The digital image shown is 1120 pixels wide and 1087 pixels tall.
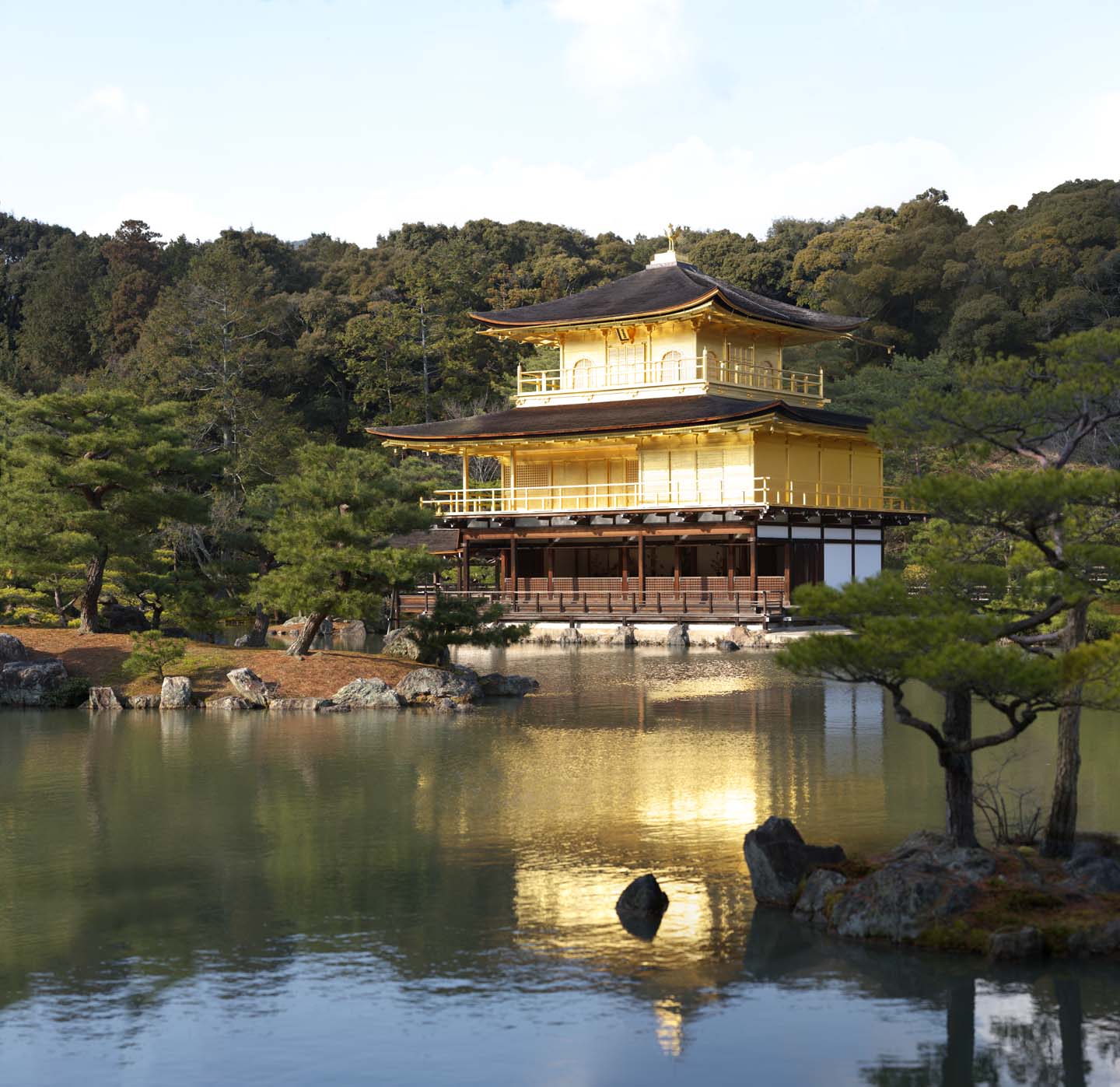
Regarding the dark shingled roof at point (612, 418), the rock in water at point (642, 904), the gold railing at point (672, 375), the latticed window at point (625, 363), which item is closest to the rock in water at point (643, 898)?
the rock in water at point (642, 904)

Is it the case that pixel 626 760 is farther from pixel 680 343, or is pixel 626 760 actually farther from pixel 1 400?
pixel 680 343

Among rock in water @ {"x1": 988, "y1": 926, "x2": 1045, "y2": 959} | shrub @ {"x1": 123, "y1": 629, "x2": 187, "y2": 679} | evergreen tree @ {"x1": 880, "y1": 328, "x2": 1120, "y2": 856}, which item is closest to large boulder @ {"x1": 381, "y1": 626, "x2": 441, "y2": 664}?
shrub @ {"x1": 123, "y1": 629, "x2": 187, "y2": 679}

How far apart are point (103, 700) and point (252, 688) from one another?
2.43m

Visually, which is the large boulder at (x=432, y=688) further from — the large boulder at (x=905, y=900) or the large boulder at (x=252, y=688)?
the large boulder at (x=905, y=900)

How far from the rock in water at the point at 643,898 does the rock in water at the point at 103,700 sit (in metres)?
14.8

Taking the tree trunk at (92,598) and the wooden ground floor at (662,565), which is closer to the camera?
the tree trunk at (92,598)

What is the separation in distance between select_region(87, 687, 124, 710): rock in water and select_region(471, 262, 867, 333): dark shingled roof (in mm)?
23072

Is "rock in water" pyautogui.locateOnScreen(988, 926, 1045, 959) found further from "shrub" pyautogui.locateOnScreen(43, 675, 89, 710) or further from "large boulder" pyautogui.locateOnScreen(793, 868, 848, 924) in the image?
"shrub" pyautogui.locateOnScreen(43, 675, 89, 710)

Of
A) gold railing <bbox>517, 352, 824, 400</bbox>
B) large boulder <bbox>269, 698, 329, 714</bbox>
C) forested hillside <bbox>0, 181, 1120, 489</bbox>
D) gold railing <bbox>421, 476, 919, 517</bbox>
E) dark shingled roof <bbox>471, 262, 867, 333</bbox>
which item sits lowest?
large boulder <bbox>269, 698, 329, 714</bbox>

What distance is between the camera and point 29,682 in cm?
2405

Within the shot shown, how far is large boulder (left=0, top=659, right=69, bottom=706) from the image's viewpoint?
78.5 feet

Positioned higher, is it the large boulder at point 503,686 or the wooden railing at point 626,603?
the wooden railing at point 626,603

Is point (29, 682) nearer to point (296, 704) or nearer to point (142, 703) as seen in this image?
point (142, 703)

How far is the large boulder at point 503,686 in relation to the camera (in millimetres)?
25103
